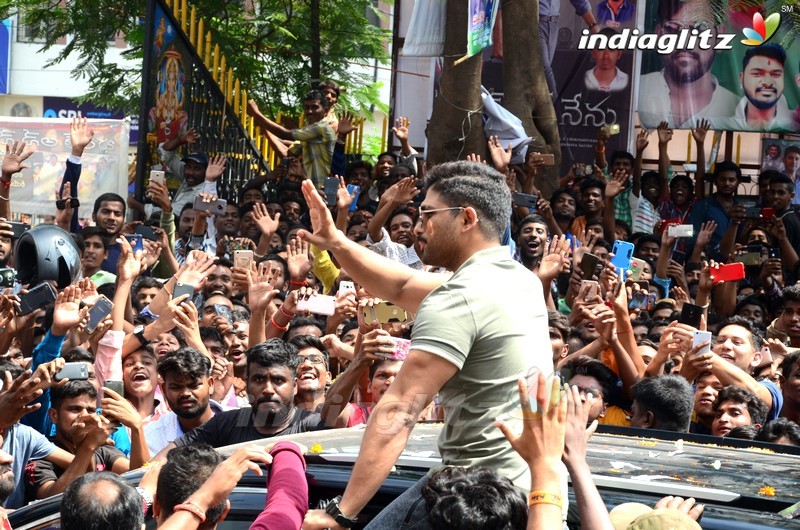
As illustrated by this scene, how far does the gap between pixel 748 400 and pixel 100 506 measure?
3.74 metres

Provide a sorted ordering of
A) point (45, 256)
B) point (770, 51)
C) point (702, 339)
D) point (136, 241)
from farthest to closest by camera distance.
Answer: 1. point (770, 51)
2. point (136, 241)
3. point (45, 256)
4. point (702, 339)

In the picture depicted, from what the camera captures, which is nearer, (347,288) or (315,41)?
(347,288)

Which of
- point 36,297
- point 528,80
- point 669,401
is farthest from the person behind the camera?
point 528,80

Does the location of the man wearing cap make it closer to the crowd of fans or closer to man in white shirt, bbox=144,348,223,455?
the crowd of fans

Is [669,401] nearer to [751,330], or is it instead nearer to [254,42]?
[751,330]

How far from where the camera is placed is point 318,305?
6.71m

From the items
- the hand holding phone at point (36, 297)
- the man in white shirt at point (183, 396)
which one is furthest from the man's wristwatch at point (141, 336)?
the man in white shirt at point (183, 396)

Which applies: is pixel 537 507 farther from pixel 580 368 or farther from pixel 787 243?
pixel 787 243

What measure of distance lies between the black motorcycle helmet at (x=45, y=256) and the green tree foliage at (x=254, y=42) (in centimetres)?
1004

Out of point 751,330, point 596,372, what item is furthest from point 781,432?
point 751,330

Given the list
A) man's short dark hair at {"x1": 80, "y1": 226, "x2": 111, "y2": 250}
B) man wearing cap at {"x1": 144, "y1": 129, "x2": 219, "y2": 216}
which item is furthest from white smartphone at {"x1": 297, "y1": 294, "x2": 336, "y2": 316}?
man wearing cap at {"x1": 144, "y1": 129, "x2": 219, "y2": 216}

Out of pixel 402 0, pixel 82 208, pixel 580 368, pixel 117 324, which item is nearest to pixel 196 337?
pixel 117 324

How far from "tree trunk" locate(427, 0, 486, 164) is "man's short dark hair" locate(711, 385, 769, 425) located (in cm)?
516

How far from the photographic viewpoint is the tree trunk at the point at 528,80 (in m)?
11.8
